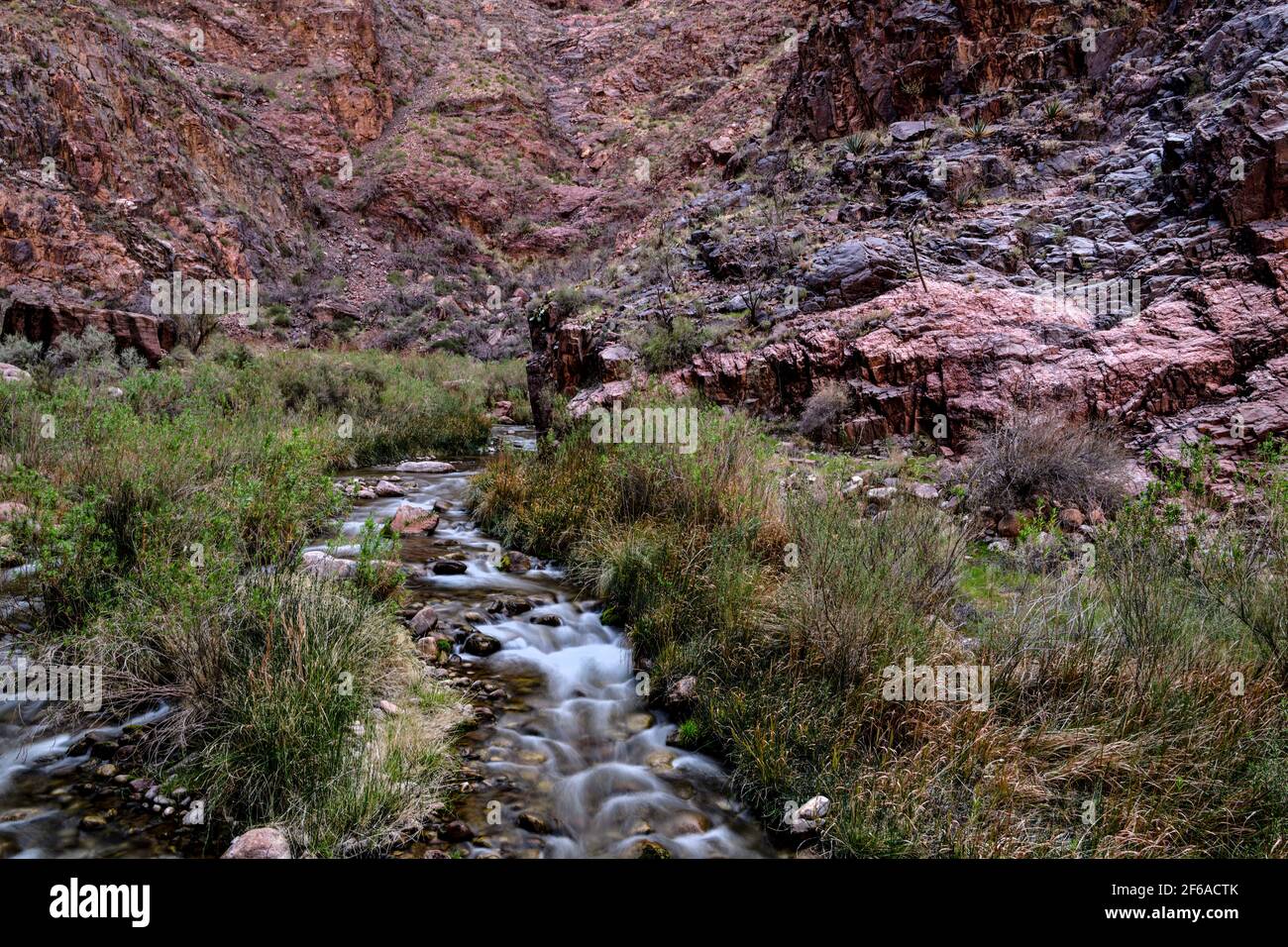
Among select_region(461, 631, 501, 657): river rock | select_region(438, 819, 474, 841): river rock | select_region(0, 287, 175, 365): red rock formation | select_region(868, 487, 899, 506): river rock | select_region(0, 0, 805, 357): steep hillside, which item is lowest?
select_region(438, 819, 474, 841): river rock

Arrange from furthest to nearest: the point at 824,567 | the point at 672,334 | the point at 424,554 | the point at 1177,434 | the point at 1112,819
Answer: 1. the point at 672,334
2. the point at 1177,434
3. the point at 424,554
4. the point at 824,567
5. the point at 1112,819

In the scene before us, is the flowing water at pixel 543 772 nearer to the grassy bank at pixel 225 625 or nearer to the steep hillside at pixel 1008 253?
the grassy bank at pixel 225 625

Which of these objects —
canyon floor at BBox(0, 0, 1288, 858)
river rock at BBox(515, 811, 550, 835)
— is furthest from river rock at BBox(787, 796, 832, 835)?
river rock at BBox(515, 811, 550, 835)

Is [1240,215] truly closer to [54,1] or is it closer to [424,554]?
[424,554]

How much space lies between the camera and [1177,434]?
23.8 feet

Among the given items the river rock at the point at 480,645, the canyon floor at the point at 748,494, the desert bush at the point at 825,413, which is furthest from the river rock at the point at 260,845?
the desert bush at the point at 825,413

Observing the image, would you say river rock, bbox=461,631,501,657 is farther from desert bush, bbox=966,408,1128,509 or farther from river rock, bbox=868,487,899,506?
desert bush, bbox=966,408,1128,509

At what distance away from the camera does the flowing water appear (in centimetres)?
289

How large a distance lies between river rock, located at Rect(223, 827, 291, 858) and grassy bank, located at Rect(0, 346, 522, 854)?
2.8 inches

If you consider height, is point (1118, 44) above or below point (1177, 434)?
above

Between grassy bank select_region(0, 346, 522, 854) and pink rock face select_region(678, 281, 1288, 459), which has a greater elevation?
pink rock face select_region(678, 281, 1288, 459)

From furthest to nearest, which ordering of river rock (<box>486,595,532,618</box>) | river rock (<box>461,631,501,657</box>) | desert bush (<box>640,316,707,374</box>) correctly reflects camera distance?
desert bush (<box>640,316,707,374</box>) → river rock (<box>486,595,532,618</box>) → river rock (<box>461,631,501,657</box>)

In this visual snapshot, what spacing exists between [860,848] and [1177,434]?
274 inches

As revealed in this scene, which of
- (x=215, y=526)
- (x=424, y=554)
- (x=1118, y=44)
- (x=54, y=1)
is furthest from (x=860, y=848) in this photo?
(x=54, y=1)
